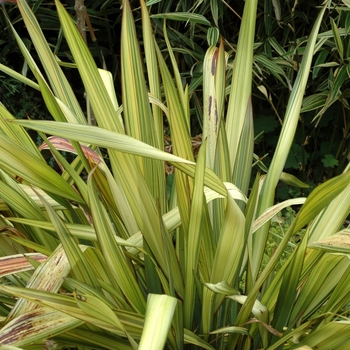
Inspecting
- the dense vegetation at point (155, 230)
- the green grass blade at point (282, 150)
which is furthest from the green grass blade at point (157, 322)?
the green grass blade at point (282, 150)

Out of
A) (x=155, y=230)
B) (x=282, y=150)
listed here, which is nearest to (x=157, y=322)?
(x=155, y=230)

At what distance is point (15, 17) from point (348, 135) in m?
Answer: 1.82

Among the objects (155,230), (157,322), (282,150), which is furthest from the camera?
(282,150)

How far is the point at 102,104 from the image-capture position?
3.65 feet

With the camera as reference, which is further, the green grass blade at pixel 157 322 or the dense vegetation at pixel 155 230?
the dense vegetation at pixel 155 230

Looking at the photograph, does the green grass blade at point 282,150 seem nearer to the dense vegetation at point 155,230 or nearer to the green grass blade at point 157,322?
the dense vegetation at point 155,230

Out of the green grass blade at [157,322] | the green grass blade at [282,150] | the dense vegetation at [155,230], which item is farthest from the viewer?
the green grass blade at [282,150]

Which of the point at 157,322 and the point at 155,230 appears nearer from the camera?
the point at 157,322

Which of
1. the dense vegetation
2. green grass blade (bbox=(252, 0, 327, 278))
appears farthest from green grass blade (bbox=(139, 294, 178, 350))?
green grass blade (bbox=(252, 0, 327, 278))

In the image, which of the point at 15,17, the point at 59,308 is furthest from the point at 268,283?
the point at 15,17

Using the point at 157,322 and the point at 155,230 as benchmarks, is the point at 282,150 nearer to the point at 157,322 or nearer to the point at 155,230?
the point at 155,230

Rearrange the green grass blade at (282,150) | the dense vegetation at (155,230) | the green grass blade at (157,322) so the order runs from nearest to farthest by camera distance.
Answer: the green grass blade at (157,322)
the dense vegetation at (155,230)
the green grass blade at (282,150)

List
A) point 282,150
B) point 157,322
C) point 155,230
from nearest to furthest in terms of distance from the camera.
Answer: point 157,322
point 155,230
point 282,150

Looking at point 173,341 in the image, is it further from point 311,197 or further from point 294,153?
point 294,153
